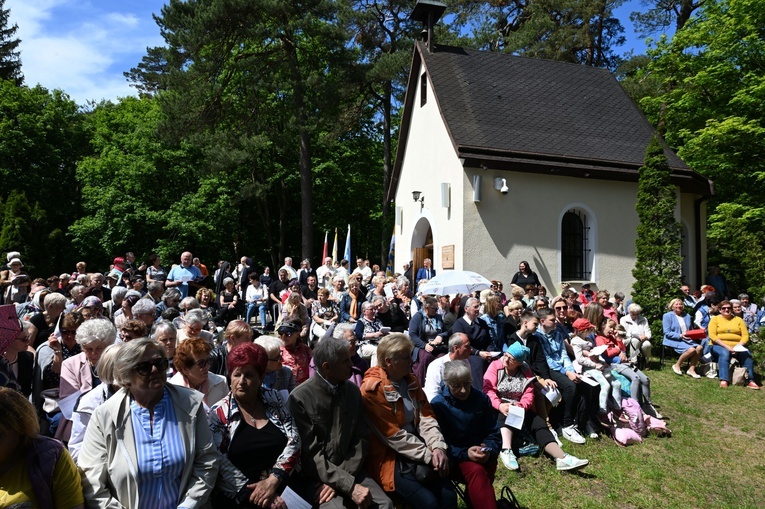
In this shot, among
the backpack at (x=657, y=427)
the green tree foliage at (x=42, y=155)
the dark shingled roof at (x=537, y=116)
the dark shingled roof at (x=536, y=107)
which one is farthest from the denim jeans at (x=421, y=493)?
the green tree foliage at (x=42, y=155)

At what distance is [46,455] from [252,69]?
22.7m

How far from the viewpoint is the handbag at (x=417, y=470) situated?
4.07m

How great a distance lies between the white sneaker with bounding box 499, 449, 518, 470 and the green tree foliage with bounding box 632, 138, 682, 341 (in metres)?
8.42

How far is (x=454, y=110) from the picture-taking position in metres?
15.9

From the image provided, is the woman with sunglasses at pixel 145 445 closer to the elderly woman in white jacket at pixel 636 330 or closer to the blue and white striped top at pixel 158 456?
the blue and white striped top at pixel 158 456

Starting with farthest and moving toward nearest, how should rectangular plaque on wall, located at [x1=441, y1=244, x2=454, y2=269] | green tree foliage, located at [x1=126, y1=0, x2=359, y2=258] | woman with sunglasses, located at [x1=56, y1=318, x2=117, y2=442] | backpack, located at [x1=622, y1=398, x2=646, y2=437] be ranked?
1. green tree foliage, located at [x1=126, y1=0, x2=359, y2=258]
2. rectangular plaque on wall, located at [x1=441, y1=244, x2=454, y2=269]
3. backpack, located at [x1=622, y1=398, x2=646, y2=437]
4. woman with sunglasses, located at [x1=56, y1=318, x2=117, y2=442]

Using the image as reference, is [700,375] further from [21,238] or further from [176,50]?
[21,238]

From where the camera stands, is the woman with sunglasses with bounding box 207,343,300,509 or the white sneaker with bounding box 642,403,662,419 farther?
the white sneaker with bounding box 642,403,662,419

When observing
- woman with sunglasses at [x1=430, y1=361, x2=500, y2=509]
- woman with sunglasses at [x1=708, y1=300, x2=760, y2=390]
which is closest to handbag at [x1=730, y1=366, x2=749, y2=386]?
woman with sunglasses at [x1=708, y1=300, x2=760, y2=390]

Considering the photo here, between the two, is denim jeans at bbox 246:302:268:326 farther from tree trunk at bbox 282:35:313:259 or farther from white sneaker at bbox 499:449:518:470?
tree trunk at bbox 282:35:313:259

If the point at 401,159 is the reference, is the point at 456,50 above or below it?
above

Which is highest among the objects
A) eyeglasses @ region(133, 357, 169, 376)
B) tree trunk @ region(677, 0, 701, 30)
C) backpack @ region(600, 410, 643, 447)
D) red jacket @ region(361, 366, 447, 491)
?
tree trunk @ region(677, 0, 701, 30)

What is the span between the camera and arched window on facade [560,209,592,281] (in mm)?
15812

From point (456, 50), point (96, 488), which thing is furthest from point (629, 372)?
point (456, 50)
